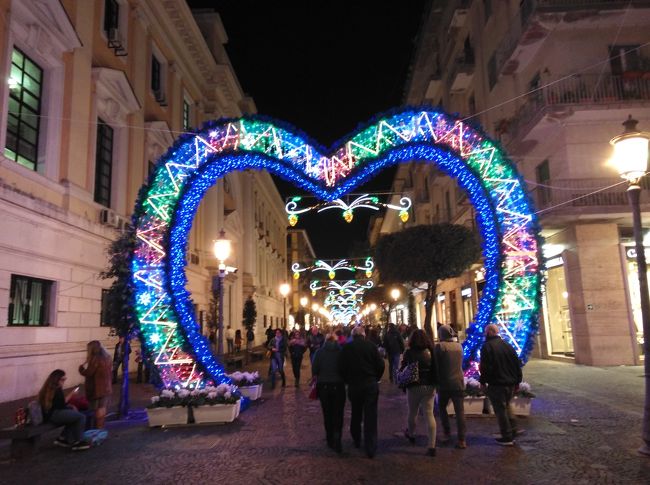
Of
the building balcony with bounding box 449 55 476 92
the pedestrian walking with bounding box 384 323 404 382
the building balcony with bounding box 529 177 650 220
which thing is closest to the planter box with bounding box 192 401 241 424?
the pedestrian walking with bounding box 384 323 404 382

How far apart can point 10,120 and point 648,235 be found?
19703 mm

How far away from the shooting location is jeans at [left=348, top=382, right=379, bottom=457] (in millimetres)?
6848

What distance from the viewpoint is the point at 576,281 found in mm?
18203

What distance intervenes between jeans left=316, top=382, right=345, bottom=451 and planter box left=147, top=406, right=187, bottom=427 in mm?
3010

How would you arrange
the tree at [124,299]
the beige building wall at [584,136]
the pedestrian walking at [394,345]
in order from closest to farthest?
1. the tree at [124,299]
2. the pedestrian walking at [394,345]
3. the beige building wall at [584,136]

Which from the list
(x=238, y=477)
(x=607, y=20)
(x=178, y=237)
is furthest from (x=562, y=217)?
(x=238, y=477)

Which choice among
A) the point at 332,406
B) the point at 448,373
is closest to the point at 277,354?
the point at 332,406

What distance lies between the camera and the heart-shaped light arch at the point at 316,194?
31.3ft

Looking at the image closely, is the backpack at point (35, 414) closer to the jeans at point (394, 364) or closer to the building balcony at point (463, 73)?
the jeans at point (394, 364)

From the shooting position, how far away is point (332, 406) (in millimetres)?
7398

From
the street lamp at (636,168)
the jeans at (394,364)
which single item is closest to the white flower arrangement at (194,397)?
the street lamp at (636,168)

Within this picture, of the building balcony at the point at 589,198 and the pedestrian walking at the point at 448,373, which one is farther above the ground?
the building balcony at the point at 589,198

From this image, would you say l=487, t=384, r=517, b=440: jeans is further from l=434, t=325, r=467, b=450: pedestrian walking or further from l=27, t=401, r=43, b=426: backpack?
l=27, t=401, r=43, b=426: backpack

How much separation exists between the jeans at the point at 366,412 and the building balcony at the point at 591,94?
14587mm
